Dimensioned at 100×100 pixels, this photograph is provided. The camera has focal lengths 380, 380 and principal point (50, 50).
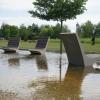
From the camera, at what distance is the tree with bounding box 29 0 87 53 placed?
26.7 metres

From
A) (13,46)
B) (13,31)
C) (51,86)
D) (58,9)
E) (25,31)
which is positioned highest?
(58,9)

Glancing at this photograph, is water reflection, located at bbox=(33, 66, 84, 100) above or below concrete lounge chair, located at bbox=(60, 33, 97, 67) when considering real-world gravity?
below

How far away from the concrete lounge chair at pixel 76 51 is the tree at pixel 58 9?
41.6 ft

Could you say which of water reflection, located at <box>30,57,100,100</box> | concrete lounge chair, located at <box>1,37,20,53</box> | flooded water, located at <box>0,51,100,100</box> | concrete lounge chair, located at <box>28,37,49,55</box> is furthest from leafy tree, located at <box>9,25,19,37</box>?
water reflection, located at <box>30,57,100,100</box>

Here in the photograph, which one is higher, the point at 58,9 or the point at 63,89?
the point at 58,9

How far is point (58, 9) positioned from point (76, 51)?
1330 centimetres

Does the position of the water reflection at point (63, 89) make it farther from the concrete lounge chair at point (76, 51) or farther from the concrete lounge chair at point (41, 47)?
the concrete lounge chair at point (41, 47)

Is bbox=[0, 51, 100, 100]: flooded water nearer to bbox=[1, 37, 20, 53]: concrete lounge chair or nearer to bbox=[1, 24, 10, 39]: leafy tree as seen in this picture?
bbox=[1, 37, 20, 53]: concrete lounge chair

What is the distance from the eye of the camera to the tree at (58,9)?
1050 inches

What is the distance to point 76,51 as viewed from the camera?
44.6ft

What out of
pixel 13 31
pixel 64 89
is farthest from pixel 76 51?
pixel 13 31

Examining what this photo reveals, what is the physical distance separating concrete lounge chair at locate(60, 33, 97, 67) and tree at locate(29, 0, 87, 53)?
41.6ft

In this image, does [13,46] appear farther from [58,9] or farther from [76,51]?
[76,51]

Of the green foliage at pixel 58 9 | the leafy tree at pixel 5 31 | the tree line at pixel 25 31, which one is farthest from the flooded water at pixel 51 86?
the leafy tree at pixel 5 31
